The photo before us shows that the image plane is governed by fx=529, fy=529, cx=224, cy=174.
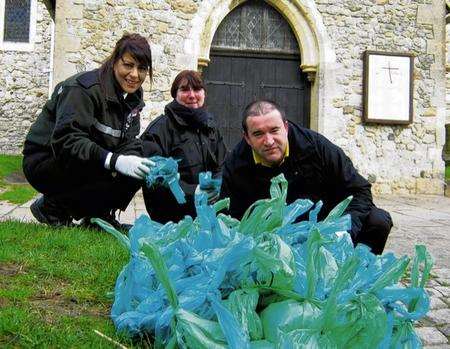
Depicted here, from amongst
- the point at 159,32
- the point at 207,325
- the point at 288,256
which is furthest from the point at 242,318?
the point at 159,32

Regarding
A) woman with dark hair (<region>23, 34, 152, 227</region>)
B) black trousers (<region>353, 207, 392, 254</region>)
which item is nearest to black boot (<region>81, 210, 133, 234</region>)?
woman with dark hair (<region>23, 34, 152, 227</region>)

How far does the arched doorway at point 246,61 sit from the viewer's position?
324 inches

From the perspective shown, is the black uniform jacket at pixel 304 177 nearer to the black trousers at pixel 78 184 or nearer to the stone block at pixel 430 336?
the stone block at pixel 430 336

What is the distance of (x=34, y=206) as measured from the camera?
3.78m

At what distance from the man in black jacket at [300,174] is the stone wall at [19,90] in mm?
14508

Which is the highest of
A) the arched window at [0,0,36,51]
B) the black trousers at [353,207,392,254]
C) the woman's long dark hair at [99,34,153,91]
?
the arched window at [0,0,36,51]

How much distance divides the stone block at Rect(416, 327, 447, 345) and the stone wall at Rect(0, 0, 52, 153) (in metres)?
15.4

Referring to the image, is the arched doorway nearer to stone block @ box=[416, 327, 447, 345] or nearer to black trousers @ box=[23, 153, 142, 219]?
black trousers @ box=[23, 153, 142, 219]

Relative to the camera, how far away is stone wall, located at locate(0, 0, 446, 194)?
756 cm

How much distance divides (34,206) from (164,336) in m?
2.51

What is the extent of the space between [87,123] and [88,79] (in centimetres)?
30

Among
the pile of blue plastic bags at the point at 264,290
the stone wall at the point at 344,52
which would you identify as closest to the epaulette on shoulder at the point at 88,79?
the pile of blue plastic bags at the point at 264,290

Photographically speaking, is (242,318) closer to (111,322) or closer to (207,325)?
(207,325)

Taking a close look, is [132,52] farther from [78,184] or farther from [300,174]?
[300,174]
